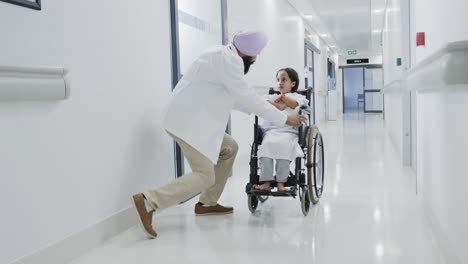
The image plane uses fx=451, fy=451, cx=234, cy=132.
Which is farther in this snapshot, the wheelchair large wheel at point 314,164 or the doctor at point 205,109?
the wheelchair large wheel at point 314,164

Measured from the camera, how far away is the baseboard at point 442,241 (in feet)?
6.68

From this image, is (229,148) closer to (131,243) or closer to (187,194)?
(187,194)

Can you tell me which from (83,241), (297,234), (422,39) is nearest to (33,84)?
(83,241)

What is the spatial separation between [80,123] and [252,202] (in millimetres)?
1358

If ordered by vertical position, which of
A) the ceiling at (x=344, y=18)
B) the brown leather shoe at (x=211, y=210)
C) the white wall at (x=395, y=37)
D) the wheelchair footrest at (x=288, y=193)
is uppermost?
the ceiling at (x=344, y=18)

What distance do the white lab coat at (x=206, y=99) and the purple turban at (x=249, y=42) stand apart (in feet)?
0.35

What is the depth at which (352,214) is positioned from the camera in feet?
10.5

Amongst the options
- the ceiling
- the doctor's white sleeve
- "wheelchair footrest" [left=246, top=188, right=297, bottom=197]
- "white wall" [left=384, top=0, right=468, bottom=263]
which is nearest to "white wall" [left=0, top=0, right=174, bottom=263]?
the doctor's white sleeve

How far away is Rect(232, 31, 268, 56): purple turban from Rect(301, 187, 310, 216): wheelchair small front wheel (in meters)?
1.01

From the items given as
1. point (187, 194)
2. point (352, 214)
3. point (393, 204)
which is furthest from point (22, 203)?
point (393, 204)

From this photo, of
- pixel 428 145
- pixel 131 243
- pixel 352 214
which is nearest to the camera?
pixel 131 243

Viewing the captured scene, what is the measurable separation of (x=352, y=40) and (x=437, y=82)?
56.6 ft

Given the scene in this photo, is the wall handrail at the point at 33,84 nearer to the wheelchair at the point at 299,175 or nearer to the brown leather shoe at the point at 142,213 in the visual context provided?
the brown leather shoe at the point at 142,213

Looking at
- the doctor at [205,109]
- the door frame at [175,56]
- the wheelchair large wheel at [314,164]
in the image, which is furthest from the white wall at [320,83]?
the doctor at [205,109]
